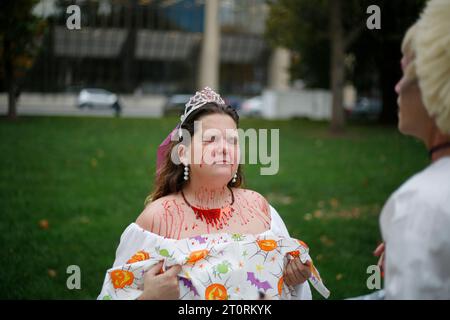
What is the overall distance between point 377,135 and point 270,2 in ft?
25.4

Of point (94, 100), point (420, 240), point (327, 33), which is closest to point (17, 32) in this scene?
point (327, 33)

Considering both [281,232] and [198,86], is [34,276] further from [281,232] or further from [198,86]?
[198,86]

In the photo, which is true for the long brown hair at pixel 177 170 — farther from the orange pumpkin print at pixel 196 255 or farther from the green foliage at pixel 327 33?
the green foliage at pixel 327 33

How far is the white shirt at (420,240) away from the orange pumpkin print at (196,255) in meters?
0.94

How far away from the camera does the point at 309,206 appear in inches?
328

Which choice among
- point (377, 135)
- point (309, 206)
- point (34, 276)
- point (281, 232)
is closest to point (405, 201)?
point (281, 232)

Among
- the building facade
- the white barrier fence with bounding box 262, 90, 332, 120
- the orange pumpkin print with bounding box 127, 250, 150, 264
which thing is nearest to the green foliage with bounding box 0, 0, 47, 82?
the orange pumpkin print with bounding box 127, 250, 150, 264

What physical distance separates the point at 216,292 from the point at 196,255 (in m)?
0.17

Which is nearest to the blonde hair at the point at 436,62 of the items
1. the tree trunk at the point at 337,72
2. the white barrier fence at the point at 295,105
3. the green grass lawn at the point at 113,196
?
the green grass lawn at the point at 113,196

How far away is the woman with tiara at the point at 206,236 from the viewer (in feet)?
7.75

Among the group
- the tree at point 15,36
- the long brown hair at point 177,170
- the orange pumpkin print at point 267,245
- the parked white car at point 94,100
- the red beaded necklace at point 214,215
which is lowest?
the parked white car at point 94,100

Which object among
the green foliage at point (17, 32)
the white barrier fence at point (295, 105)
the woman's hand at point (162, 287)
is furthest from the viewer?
the white barrier fence at point (295, 105)
